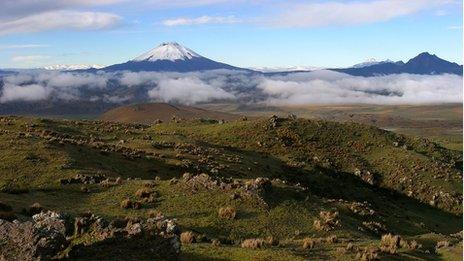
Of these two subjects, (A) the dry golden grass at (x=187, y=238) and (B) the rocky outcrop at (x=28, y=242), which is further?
(A) the dry golden grass at (x=187, y=238)

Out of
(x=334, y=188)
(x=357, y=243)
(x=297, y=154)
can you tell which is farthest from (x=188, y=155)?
(x=357, y=243)

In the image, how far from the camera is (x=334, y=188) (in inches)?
2785

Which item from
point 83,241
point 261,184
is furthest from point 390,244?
point 83,241

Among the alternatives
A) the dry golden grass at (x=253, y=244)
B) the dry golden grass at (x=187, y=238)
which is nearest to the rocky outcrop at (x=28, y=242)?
the dry golden grass at (x=187, y=238)

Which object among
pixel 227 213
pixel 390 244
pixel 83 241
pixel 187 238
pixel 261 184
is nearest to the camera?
pixel 83 241

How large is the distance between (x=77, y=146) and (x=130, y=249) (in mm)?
38331

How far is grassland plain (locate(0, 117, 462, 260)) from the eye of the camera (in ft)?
101

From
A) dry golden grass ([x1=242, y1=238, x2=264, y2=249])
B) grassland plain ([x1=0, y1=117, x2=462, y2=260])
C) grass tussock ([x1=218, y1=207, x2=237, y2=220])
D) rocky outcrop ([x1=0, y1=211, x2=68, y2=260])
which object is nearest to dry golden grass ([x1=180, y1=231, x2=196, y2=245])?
grassland plain ([x1=0, y1=117, x2=462, y2=260])

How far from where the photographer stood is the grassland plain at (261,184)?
30639 mm

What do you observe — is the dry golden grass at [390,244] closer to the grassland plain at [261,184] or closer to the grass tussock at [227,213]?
the grassland plain at [261,184]

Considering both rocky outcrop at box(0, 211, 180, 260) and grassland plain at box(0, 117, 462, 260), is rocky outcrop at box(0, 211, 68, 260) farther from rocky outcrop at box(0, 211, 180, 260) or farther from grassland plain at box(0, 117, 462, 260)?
grassland plain at box(0, 117, 462, 260)

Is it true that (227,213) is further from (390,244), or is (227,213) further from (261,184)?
(390,244)

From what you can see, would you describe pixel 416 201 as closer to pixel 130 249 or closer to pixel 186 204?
pixel 186 204

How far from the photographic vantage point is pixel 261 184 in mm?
40562
